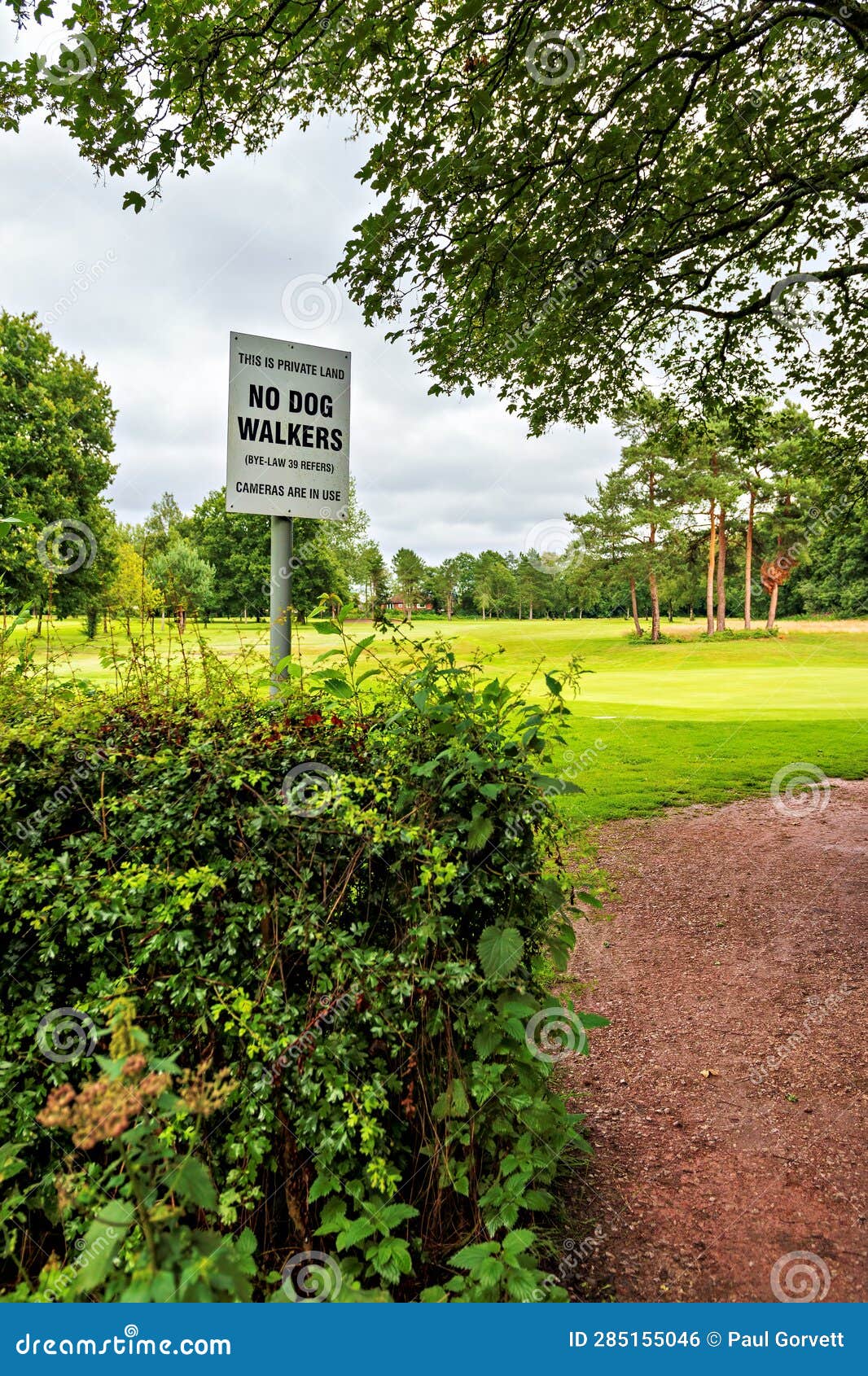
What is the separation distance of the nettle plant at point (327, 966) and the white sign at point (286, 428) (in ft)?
6.52

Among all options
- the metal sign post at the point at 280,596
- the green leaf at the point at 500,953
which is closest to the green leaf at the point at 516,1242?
the green leaf at the point at 500,953

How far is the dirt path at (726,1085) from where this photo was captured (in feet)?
8.36

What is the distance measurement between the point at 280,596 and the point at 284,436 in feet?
3.43

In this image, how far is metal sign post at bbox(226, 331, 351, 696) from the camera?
4.12 metres

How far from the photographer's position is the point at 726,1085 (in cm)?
359

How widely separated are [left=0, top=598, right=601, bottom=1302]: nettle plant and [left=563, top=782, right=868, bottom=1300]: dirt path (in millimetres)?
566

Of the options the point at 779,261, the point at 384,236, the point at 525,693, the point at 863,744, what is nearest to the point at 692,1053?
the point at 525,693

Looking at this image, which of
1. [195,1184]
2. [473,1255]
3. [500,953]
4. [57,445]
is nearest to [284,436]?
[500,953]

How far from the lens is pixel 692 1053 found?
153 inches

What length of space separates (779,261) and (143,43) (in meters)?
7.44

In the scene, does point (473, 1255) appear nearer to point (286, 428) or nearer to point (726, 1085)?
point (726, 1085)

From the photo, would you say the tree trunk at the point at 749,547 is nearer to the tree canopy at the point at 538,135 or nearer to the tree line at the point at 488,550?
the tree line at the point at 488,550

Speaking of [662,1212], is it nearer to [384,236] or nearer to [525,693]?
[525,693]

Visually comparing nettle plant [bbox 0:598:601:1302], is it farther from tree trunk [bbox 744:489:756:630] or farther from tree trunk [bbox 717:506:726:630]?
tree trunk [bbox 744:489:756:630]
